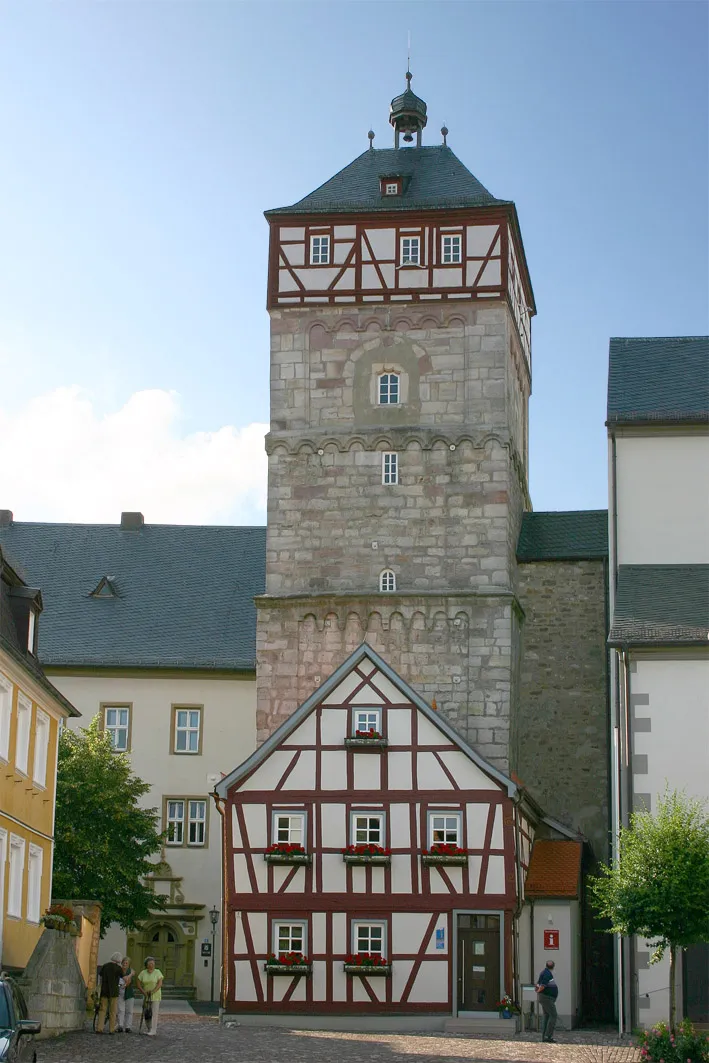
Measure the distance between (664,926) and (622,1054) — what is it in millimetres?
1858

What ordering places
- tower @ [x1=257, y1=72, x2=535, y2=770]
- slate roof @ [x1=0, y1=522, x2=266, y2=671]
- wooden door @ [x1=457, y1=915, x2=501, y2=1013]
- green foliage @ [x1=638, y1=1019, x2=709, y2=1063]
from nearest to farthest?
green foliage @ [x1=638, y1=1019, x2=709, y2=1063], wooden door @ [x1=457, y1=915, x2=501, y2=1013], tower @ [x1=257, y1=72, x2=535, y2=770], slate roof @ [x1=0, y1=522, x2=266, y2=671]

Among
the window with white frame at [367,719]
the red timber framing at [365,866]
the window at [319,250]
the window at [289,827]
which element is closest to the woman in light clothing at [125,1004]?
the red timber framing at [365,866]

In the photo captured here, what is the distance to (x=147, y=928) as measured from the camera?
4219 centimetres

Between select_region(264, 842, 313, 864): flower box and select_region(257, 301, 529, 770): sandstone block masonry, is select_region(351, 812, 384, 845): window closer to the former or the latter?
select_region(264, 842, 313, 864): flower box

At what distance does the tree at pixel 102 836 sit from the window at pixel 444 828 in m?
8.19

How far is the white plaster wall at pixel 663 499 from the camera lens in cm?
3319

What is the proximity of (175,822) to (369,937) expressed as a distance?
36.3 ft

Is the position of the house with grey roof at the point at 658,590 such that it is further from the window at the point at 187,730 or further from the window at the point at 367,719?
the window at the point at 187,730

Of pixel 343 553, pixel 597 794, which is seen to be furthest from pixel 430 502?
pixel 597 794

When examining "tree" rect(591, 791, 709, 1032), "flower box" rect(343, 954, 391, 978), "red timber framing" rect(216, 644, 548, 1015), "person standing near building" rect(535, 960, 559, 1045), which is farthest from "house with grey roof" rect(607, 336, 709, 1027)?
"flower box" rect(343, 954, 391, 978)

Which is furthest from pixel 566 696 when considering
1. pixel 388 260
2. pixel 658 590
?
pixel 388 260

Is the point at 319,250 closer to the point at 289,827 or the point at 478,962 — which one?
the point at 289,827

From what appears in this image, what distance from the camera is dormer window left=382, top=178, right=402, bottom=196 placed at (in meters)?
41.8

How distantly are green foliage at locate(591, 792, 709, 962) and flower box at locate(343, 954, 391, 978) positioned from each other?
860cm
